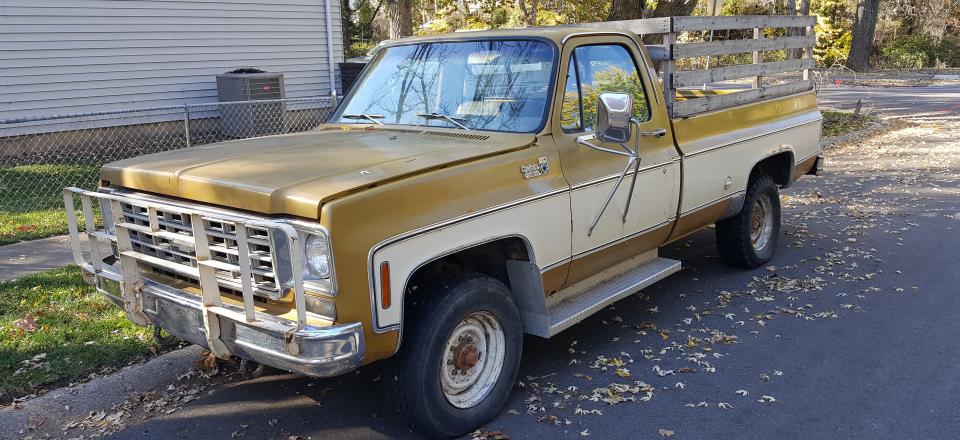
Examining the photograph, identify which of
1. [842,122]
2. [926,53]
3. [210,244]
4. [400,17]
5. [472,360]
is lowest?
[842,122]

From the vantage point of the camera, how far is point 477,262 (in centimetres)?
432

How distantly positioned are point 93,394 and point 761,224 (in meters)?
5.36

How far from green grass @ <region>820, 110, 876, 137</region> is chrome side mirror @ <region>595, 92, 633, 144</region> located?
40.3 ft

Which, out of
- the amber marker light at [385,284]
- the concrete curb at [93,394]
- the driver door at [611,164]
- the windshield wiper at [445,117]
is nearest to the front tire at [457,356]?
the amber marker light at [385,284]

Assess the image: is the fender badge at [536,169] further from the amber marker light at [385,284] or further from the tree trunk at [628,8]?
the tree trunk at [628,8]

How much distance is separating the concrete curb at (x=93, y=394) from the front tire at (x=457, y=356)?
1.80 meters

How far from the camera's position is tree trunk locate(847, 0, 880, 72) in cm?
3369

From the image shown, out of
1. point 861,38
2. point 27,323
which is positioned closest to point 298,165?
point 27,323

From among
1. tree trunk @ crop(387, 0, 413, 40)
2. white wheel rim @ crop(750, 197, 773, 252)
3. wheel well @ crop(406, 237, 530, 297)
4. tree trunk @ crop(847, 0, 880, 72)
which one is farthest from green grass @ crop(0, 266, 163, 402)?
A: tree trunk @ crop(847, 0, 880, 72)

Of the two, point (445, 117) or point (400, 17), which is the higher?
point (400, 17)

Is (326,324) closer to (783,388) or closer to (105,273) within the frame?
(105,273)

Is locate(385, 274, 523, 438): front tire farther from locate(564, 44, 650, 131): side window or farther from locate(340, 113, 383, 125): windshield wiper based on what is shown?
locate(340, 113, 383, 125): windshield wiper

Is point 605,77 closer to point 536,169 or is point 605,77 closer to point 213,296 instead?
point 536,169

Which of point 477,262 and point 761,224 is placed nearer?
point 477,262
